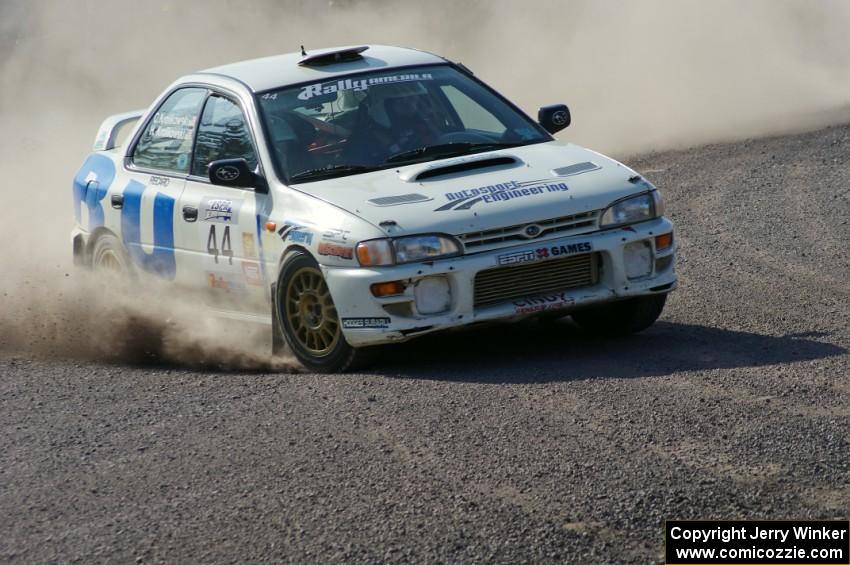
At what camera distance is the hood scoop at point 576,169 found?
276 inches

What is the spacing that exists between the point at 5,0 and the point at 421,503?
28.5 m

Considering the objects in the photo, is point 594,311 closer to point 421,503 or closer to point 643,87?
point 421,503

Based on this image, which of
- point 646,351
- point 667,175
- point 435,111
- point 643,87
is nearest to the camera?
point 646,351

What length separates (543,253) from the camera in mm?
6656

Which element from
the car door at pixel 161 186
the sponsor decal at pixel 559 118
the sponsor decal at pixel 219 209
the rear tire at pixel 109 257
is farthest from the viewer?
the rear tire at pixel 109 257

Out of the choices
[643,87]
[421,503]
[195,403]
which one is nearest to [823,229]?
[195,403]

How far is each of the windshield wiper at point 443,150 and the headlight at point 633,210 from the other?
3.08 feet

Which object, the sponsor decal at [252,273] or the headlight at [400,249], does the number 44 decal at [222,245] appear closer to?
the sponsor decal at [252,273]

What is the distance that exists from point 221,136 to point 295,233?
1233mm

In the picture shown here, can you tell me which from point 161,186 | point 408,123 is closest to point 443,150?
point 408,123

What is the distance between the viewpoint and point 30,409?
669cm

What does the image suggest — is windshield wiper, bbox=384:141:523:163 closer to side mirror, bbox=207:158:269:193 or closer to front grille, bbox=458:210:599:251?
side mirror, bbox=207:158:269:193

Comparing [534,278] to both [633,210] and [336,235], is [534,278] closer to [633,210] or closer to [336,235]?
[633,210]

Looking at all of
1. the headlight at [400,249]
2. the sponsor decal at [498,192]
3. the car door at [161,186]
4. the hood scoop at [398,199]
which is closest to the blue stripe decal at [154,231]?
the car door at [161,186]
